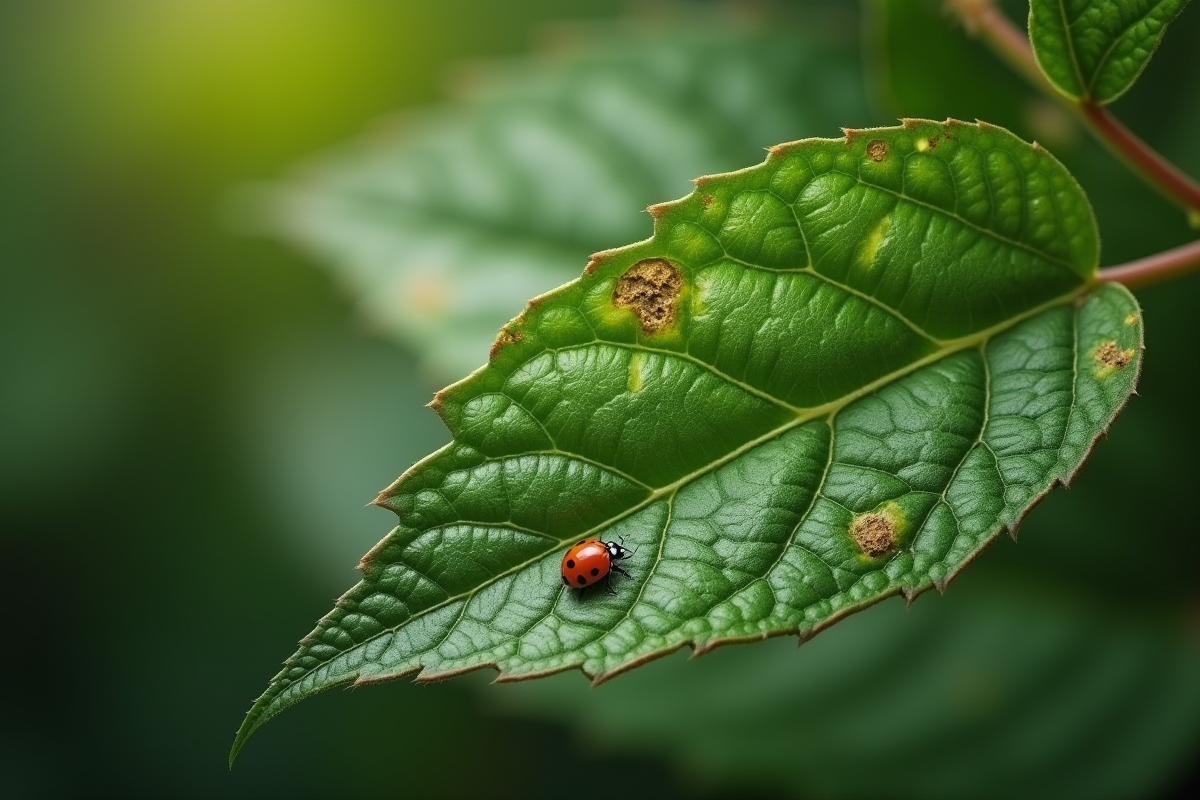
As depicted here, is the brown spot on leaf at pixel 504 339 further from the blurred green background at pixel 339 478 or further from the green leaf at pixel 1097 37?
the blurred green background at pixel 339 478

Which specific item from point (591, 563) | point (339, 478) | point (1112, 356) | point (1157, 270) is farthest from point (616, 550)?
point (339, 478)

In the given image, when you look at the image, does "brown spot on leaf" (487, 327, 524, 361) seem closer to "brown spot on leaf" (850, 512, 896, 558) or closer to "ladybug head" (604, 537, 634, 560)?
"ladybug head" (604, 537, 634, 560)

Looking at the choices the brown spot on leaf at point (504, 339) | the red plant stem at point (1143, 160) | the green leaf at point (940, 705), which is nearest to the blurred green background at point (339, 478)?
the green leaf at point (940, 705)

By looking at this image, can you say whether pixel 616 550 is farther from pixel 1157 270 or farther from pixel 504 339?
pixel 1157 270

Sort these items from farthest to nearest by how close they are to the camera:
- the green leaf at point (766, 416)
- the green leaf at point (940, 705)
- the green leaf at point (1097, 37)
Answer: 1. the green leaf at point (940, 705)
2. the green leaf at point (1097, 37)
3. the green leaf at point (766, 416)

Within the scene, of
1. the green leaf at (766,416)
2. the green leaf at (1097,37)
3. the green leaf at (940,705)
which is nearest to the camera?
the green leaf at (766,416)

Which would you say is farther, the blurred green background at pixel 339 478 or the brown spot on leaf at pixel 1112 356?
the blurred green background at pixel 339 478
